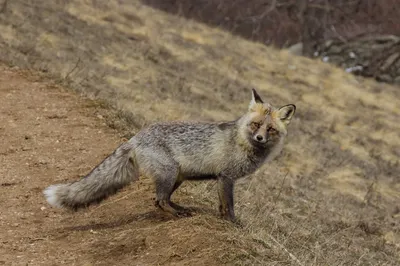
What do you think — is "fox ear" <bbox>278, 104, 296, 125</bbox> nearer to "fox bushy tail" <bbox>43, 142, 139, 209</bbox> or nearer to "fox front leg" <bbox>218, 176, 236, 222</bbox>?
"fox front leg" <bbox>218, 176, 236, 222</bbox>

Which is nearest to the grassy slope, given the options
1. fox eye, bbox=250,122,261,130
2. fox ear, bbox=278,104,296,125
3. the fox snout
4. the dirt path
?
the dirt path

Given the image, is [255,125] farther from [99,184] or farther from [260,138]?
[99,184]

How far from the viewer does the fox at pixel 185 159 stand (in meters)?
6.24

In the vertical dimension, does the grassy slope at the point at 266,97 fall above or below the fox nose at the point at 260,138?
below

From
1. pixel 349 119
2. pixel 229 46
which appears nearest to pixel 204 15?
pixel 229 46

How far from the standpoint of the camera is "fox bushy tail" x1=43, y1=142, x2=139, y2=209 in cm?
618

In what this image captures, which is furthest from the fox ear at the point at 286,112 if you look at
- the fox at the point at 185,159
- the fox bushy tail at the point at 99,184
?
the fox bushy tail at the point at 99,184

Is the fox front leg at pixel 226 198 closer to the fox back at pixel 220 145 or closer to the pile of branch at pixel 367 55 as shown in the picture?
the fox back at pixel 220 145

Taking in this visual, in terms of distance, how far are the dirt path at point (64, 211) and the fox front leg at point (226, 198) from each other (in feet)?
0.78

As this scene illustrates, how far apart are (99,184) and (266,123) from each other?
1.85 meters

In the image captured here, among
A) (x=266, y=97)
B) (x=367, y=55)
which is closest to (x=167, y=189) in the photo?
(x=266, y=97)

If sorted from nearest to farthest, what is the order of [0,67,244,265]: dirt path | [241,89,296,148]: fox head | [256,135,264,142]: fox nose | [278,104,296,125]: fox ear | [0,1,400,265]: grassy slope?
1. [0,67,244,265]: dirt path
2. [256,135,264,142]: fox nose
3. [241,89,296,148]: fox head
4. [278,104,296,125]: fox ear
5. [0,1,400,265]: grassy slope

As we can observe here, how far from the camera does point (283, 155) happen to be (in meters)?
13.8

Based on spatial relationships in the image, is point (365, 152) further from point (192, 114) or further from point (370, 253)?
point (370, 253)
